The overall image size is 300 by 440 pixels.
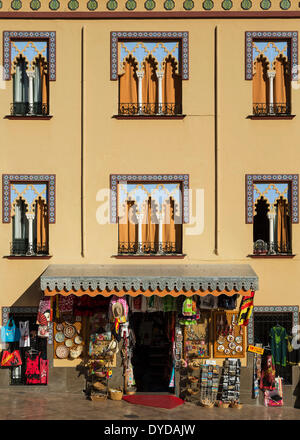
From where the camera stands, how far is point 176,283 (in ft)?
48.7

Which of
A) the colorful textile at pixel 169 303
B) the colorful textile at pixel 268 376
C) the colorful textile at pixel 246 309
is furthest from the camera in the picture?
the colorful textile at pixel 268 376

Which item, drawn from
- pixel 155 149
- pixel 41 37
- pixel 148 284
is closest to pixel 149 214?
pixel 155 149

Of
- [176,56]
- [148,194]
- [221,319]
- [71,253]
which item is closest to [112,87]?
[176,56]

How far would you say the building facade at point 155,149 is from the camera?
53.3 ft

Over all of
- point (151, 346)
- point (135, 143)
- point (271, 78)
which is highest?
point (271, 78)

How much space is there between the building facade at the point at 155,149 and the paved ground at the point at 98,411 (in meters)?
0.65

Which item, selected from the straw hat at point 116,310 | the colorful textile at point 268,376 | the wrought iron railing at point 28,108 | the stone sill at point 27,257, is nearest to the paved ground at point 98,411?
the colorful textile at point 268,376

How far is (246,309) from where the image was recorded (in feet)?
50.7

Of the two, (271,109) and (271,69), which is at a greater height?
(271,69)

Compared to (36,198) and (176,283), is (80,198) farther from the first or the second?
(176,283)

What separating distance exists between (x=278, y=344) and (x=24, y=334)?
21.7 ft

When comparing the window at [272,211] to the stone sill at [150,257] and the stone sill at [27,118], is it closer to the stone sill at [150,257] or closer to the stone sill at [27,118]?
the stone sill at [150,257]

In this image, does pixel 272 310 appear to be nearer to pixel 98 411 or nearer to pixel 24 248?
pixel 98 411

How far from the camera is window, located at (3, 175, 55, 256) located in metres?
16.3
